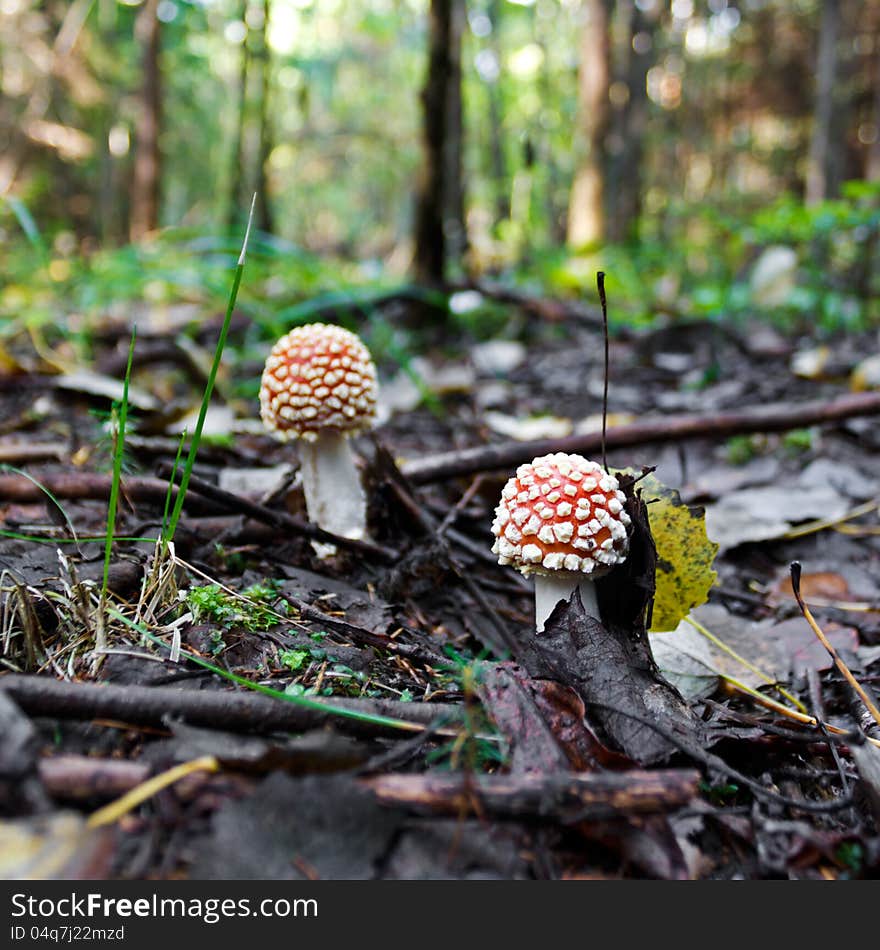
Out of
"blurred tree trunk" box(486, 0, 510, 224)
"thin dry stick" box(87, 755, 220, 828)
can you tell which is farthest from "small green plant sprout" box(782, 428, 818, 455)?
"blurred tree trunk" box(486, 0, 510, 224)

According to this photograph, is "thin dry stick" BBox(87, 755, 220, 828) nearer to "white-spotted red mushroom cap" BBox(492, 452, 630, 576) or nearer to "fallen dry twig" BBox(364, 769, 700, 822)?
"fallen dry twig" BBox(364, 769, 700, 822)

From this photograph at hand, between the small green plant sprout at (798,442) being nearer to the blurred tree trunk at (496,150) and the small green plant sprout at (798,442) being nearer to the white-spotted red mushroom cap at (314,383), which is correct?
the white-spotted red mushroom cap at (314,383)

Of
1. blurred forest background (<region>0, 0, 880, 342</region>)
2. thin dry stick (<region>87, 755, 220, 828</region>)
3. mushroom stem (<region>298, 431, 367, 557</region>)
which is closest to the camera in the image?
thin dry stick (<region>87, 755, 220, 828</region>)

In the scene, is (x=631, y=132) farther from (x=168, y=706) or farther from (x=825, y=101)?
(x=168, y=706)

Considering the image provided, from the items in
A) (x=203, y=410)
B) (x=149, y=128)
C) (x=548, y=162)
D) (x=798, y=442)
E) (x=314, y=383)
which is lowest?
(x=798, y=442)

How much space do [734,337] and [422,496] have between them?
365 cm

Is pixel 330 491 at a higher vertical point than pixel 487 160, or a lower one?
A: lower

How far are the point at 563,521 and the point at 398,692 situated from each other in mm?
527

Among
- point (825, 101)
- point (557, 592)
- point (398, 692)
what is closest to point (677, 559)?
point (557, 592)

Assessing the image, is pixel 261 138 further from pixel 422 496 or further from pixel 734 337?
pixel 422 496

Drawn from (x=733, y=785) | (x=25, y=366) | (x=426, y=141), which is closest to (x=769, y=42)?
(x=426, y=141)

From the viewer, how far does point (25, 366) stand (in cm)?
388

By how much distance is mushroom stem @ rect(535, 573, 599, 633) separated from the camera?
195 cm

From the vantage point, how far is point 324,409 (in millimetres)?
2383
